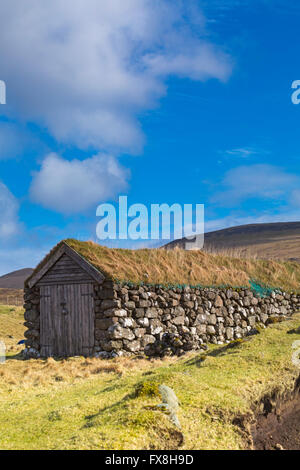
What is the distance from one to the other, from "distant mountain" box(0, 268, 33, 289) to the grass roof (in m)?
102

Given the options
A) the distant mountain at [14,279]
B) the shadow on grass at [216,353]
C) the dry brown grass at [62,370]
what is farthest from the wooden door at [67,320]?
the distant mountain at [14,279]

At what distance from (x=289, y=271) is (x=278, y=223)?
436 ft

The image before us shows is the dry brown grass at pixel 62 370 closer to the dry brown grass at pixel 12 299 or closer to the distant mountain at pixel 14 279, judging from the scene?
the dry brown grass at pixel 12 299

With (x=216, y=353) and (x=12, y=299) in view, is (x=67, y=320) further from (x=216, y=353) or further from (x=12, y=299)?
(x=12, y=299)

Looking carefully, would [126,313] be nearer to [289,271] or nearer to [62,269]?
[62,269]

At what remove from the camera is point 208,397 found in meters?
6.99

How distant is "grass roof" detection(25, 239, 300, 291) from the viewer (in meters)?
17.3

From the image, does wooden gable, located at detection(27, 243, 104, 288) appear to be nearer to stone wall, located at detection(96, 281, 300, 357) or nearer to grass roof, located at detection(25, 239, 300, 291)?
grass roof, located at detection(25, 239, 300, 291)

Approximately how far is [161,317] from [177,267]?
302 centimetres

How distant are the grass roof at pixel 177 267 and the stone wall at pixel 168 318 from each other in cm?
50

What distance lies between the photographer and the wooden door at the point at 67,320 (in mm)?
16641

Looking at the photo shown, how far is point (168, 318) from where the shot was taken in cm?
1777

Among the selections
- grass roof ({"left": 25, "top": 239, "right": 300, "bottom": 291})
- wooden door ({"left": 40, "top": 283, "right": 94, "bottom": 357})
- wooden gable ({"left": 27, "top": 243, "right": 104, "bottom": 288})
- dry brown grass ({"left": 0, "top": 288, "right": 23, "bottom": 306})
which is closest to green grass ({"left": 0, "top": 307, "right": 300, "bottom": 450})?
wooden door ({"left": 40, "top": 283, "right": 94, "bottom": 357})
